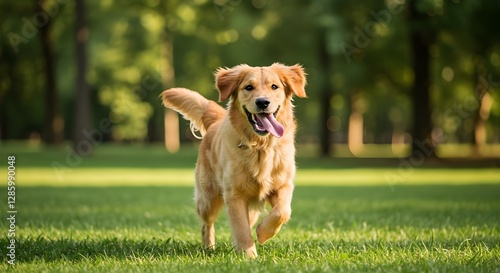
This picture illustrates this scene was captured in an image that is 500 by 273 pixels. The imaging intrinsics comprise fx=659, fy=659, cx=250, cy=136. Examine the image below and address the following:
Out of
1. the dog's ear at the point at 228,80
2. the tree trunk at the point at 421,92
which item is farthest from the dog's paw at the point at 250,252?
the tree trunk at the point at 421,92

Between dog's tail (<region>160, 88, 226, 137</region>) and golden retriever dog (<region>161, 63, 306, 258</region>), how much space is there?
0.88 m

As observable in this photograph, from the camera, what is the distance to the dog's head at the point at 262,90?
578 cm

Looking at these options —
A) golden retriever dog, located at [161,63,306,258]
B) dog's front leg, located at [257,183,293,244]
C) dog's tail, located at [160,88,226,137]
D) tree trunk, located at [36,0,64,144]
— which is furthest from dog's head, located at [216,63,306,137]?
tree trunk, located at [36,0,64,144]

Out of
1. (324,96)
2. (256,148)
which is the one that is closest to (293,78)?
(256,148)

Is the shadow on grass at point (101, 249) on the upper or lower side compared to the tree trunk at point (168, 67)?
lower

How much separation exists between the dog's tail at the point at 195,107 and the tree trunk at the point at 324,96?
2032 centimetres

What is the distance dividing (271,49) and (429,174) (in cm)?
913

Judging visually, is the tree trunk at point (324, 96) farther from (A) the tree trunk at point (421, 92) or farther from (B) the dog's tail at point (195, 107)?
(B) the dog's tail at point (195, 107)

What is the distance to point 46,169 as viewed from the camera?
922 inches

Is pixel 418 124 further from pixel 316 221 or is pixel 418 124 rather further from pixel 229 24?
pixel 316 221

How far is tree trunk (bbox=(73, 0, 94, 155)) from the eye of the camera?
27641 mm

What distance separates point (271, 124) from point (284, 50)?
2282 cm

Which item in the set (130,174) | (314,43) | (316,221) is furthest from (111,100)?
(316,221)

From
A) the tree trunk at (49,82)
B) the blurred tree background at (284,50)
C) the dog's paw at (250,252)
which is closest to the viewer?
the dog's paw at (250,252)
